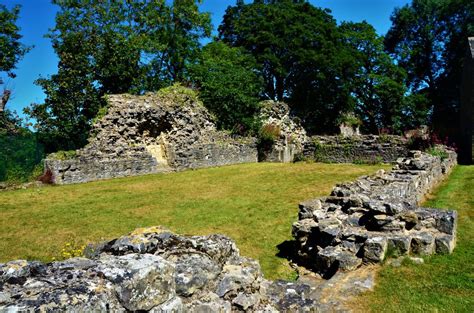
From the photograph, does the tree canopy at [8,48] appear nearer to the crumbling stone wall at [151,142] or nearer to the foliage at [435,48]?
the crumbling stone wall at [151,142]

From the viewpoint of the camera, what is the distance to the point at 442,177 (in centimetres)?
1504

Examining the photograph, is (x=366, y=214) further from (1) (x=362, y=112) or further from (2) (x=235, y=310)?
(1) (x=362, y=112)

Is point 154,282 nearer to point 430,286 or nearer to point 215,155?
point 430,286

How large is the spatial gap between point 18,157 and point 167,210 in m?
10.2

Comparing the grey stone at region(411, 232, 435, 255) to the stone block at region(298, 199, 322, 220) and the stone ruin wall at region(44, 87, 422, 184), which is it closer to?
the stone block at region(298, 199, 322, 220)

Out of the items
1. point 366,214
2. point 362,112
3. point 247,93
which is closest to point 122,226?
point 366,214

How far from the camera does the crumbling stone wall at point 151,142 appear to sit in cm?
1631

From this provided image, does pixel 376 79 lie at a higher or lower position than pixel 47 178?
higher

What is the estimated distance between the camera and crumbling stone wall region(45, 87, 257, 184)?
53.5 ft

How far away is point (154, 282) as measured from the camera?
2.77 m

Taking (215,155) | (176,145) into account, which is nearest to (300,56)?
(215,155)

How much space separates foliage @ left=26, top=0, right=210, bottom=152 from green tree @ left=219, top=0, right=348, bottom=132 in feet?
19.4

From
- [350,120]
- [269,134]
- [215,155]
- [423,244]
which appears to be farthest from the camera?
[350,120]

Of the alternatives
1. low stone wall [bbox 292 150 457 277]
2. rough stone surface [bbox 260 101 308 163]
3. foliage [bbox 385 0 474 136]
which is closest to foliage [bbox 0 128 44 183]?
rough stone surface [bbox 260 101 308 163]
